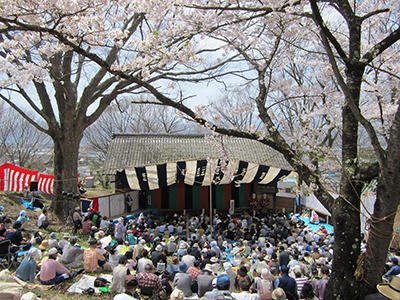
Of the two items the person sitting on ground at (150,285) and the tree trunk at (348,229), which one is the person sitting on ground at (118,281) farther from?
the tree trunk at (348,229)

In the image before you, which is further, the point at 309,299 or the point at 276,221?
the point at 276,221

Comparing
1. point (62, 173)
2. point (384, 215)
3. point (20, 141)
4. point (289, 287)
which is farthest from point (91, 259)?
point (20, 141)

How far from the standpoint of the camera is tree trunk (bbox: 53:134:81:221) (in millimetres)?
10227

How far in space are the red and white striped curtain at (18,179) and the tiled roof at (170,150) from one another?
2825mm

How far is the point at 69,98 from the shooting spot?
402 inches

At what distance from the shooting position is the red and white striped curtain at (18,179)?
12984mm

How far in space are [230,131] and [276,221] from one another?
922 centimetres

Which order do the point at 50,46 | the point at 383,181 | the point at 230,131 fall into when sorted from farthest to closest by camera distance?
1. the point at 50,46
2. the point at 230,131
3. the point at 383,181

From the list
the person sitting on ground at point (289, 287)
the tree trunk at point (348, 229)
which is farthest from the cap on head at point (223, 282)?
the tree trunk at point (348, 229)

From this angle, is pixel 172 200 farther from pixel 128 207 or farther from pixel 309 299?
pixel 309 299

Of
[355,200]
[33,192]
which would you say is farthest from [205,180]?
[355,200]

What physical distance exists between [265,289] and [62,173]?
810 cm

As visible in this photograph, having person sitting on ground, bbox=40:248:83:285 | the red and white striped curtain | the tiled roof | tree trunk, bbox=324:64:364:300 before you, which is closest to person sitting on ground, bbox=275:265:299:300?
tree trunk, bbox=324:64:364:300

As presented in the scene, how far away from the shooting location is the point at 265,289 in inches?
200
